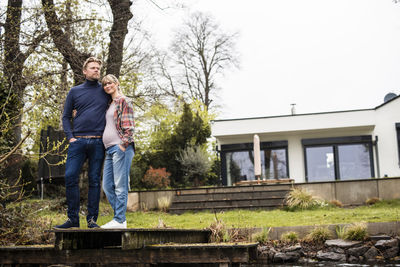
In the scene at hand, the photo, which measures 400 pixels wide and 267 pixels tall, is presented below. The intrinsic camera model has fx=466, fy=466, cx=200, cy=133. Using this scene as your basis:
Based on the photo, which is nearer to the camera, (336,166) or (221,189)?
(221,189)

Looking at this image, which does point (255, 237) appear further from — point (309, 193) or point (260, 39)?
point (260, 39)

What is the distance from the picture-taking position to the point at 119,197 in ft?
14.9

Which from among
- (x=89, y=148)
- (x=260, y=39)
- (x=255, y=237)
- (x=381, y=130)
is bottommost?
(x=255, y=237)

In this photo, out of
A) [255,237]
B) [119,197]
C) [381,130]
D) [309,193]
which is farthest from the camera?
[381,130]

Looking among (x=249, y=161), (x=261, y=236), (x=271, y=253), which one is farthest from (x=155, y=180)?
(x=271, y=253)

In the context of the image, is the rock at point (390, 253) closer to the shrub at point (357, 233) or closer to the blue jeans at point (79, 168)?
the shrub at point (357, 233)

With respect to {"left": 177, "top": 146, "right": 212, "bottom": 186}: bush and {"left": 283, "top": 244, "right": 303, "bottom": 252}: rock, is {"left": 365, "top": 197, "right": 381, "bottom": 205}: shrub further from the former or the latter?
{"left": 177, "top": 146, "right": 212, "bottom": 186}: bush

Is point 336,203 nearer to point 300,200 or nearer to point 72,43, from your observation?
point 300,200

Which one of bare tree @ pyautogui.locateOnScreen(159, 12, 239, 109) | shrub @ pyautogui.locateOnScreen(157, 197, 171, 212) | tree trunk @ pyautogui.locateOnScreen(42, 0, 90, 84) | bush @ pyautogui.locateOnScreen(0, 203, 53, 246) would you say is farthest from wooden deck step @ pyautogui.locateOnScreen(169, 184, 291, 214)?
bare tree @ pyautogui.locateOnScreen(159, 12, 239, 109)


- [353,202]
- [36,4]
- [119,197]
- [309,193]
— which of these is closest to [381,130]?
[353,202]

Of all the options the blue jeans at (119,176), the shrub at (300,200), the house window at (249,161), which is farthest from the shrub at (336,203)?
the blue jeans at (119,176)

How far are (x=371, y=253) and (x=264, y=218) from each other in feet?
8.63

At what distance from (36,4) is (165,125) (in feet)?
44.9

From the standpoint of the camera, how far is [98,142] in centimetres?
462
